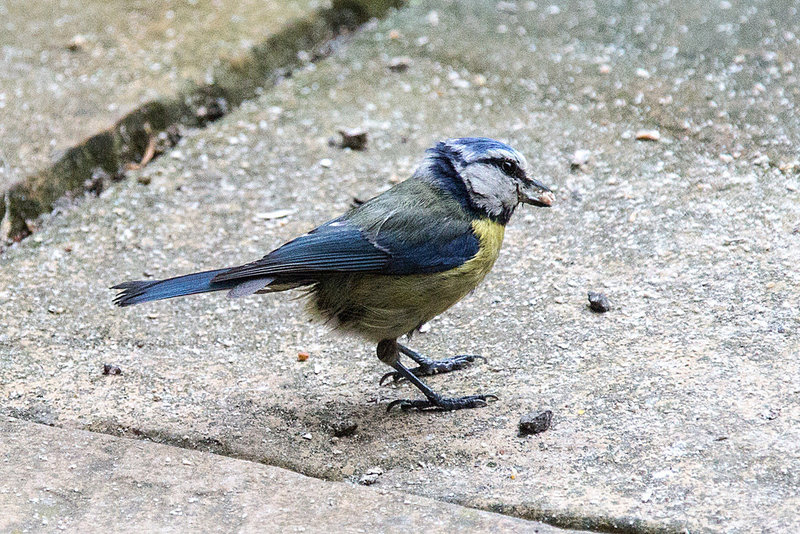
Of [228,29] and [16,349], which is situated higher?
[228,29]

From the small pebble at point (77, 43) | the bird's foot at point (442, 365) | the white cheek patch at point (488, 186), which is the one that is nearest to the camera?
the white cheek patch at point (488, 186)

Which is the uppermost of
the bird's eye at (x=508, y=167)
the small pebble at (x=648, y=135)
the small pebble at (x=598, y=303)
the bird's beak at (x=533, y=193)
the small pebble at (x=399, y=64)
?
the bird's eye at (x=508, y=167)

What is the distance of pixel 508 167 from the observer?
3.36m

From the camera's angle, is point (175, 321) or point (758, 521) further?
point (175, 321)

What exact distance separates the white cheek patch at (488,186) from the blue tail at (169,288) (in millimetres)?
877

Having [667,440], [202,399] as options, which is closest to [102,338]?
[202,399]

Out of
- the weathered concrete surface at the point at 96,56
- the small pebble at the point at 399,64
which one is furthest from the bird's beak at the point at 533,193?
the weathered concrete surface at the point at 96,56

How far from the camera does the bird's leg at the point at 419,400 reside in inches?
124

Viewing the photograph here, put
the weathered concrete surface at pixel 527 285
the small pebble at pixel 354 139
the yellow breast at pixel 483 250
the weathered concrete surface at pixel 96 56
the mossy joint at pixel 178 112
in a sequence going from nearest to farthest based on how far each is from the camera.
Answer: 1. the weathered concrete surface at pixel 527 285
2. the yellow breast at pixel 483 250
3. the mossy joint at pixel 178 112
4. the weathered concrete surface at pixel 96 56
5. the small pebble at pixel 354 139

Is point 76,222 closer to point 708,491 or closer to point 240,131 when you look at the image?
point 240,131

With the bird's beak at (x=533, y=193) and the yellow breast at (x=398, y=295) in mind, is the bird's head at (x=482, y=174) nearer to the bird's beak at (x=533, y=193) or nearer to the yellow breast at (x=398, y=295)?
the bird's beak at (x=533, y=193)

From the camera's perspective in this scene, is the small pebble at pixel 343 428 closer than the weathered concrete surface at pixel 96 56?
Yes

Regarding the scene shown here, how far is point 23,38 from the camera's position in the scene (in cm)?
535

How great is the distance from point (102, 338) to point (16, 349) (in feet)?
1.02
